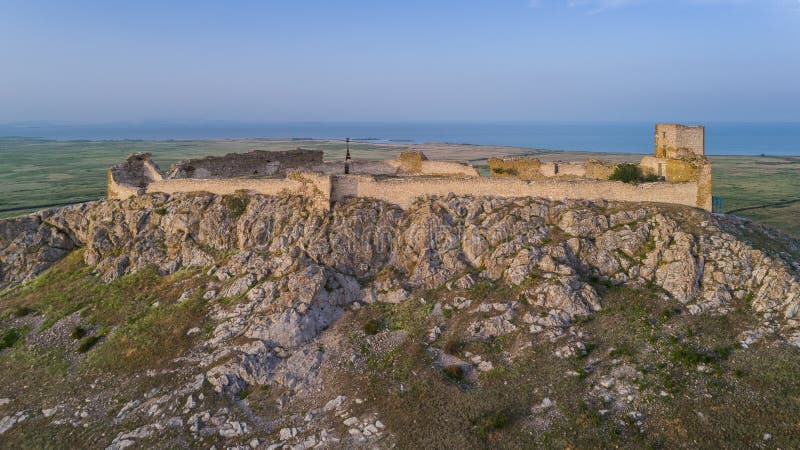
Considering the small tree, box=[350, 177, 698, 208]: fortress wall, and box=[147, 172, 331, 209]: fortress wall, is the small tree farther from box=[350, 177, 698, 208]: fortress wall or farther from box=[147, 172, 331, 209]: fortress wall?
box=[147, 172, 331, 209]: fortress wall

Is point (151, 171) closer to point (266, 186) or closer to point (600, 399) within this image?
point (266, 186)

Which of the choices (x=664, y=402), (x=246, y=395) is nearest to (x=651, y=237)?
(x=664, y=402)

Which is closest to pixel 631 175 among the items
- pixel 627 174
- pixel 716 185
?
pixel 627 174

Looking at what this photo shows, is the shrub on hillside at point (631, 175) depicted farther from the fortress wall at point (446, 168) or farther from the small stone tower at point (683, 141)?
the fortress wall at point (446, 168)

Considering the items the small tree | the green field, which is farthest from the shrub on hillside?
the green field

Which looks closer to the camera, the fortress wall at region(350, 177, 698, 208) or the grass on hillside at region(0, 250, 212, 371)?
the grass on hillside at region(0, 250, 212, 371)

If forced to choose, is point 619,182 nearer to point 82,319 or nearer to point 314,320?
point 314,320
